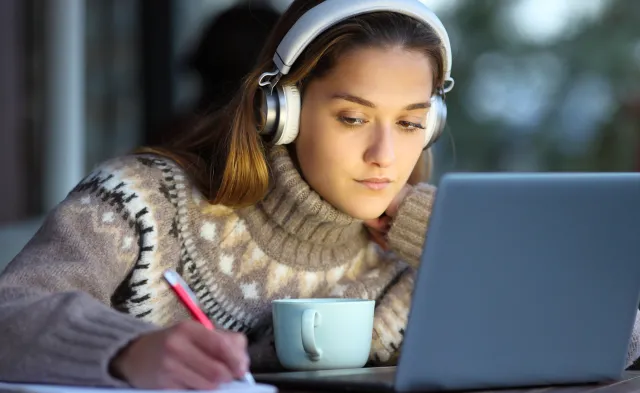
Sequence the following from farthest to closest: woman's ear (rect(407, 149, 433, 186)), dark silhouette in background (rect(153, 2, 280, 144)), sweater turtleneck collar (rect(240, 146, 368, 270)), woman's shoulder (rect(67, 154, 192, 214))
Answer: dark silhouette in background (rect(153, 2, 280, 144)) < woman's ear (rect(407, 149, 433, 186)) < sweater turtleneck collar (rect(240, 146, 368, 270)) < woman's shoulder (rect(67, 154, 192, 214))

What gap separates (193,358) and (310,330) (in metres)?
0.27

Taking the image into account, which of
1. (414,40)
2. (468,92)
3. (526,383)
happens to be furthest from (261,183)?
(468,92)

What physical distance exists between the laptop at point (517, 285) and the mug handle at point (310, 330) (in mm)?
68

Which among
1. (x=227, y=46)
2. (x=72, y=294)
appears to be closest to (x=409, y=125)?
(x=72, y=294)

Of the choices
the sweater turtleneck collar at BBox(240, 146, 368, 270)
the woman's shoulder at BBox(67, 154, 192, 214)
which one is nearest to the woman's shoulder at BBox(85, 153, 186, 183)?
the woman's shoulder at BBox(67, 154, 192, 214)

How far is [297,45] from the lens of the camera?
1403mm

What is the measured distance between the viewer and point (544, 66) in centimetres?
866

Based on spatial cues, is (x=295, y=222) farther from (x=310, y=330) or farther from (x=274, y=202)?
(x=310, y=330)

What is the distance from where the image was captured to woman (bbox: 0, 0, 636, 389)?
1.36 metres

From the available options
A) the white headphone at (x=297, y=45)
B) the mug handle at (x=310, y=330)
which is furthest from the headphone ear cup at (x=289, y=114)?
the mug handle at (x=310, y=330)

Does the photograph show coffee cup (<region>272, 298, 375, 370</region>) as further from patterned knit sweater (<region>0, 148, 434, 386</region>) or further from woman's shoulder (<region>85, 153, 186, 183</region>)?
woman's shoulder (<region>85, 153, 186, 183</region>)

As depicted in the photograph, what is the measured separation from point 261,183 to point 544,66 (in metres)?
7.55

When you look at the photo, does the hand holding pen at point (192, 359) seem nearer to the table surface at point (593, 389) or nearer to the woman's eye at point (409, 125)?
the table surface at point (593, 389)

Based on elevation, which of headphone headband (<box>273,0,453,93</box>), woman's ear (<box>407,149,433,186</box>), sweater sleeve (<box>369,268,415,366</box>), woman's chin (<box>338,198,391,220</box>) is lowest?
sweater sleeve (<box>369,268,415,366</box>)
